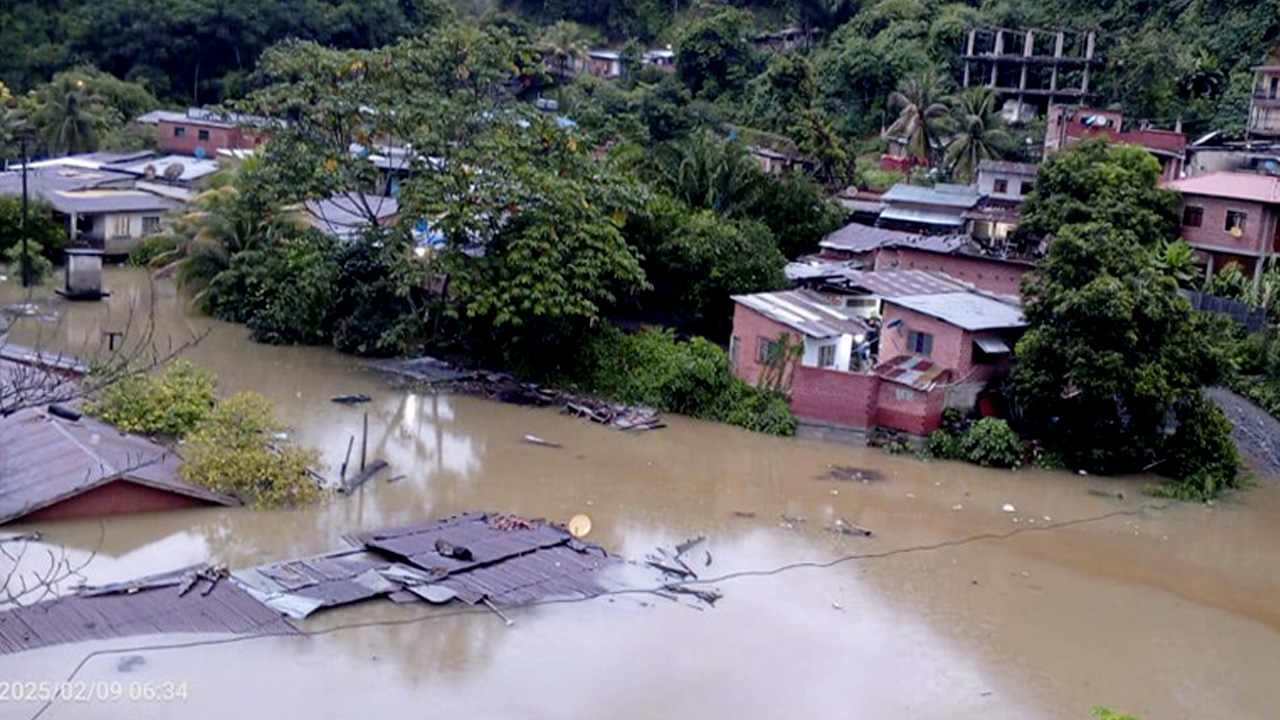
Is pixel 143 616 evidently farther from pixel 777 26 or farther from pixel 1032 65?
pixel 777 26

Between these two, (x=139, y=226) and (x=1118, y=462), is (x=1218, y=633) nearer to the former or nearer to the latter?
(x=1118, y=462)

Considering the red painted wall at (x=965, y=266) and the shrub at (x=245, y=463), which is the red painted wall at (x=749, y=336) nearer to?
the red painted wall at (x=965, y=266)

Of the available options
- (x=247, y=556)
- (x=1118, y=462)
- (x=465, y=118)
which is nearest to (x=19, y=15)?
(x=465, y=118)

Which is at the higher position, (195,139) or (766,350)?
(195,139)

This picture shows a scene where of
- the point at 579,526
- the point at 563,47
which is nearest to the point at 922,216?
the point at 579,526

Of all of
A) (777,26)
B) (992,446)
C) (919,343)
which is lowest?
(992,446)

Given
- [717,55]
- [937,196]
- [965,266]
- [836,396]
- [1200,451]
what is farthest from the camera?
[717,55]
